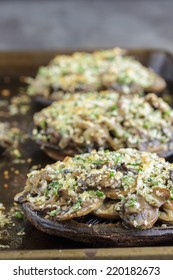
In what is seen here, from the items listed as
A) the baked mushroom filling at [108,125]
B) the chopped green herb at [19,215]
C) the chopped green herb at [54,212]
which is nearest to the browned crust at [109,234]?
the chopped green herb at [54,212]

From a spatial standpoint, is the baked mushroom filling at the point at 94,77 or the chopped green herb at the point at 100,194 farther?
the baked mushroom filling at the point at 94,77

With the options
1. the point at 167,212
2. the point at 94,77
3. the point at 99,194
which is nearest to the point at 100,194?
the point at 99,194

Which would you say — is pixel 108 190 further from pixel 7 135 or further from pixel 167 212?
pixel 7 135

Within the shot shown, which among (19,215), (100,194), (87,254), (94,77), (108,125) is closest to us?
(87,254)

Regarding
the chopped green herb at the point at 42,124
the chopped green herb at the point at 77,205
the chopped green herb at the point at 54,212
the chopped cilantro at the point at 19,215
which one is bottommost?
the chopped cilantro at the point at 19,215

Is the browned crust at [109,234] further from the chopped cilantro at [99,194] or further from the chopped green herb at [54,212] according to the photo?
the chopped cilantro at [99,194]

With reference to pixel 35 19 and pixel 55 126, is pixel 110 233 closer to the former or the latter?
pixel 55 126

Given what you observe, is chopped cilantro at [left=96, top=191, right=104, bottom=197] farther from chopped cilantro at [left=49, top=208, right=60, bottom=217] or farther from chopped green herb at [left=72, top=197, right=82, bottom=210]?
chopped cilantro at [left=49, top=208, right=60, bottom=217]
